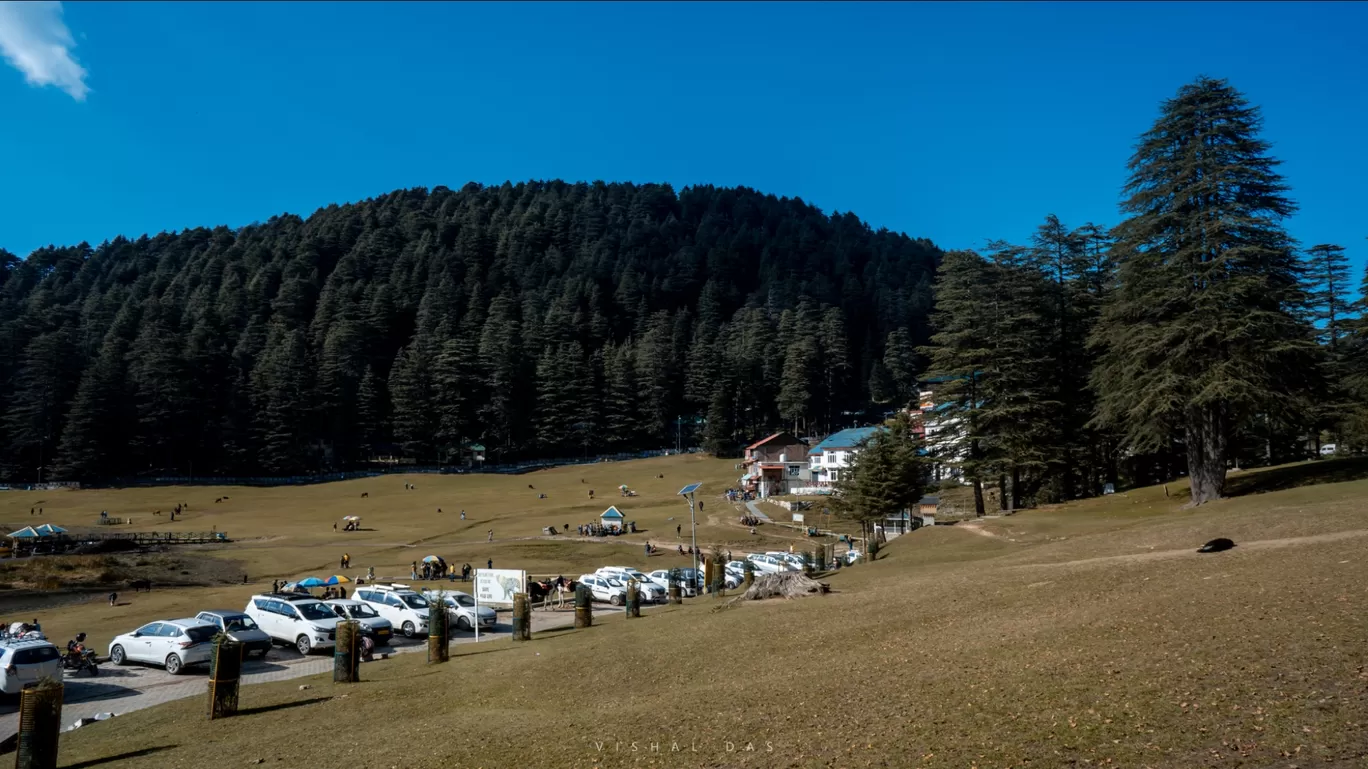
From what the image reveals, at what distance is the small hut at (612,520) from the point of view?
6078cm

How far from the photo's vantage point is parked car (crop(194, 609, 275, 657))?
20.4 m

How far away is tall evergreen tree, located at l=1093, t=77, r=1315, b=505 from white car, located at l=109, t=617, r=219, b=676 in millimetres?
33584

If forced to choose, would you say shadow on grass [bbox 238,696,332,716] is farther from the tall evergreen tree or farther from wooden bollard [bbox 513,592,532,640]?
the tall evergreen tree

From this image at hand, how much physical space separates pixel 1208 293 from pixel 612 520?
4420 centimetres

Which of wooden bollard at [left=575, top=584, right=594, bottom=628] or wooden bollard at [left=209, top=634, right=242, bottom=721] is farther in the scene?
wooden bollard at [left=575, top=584, right=594, bottom=628]

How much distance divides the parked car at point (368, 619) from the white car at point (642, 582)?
11473 mm

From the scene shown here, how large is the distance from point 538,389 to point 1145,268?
95.8 metres

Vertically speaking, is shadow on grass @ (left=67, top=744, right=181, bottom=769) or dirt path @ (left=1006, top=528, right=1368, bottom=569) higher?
dirt path @ (left=1006, top=528, right=1368, bottom=569)

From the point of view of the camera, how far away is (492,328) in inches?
5133

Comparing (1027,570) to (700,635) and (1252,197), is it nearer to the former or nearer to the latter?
(700,635)

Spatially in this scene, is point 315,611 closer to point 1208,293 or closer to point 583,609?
point 583,609

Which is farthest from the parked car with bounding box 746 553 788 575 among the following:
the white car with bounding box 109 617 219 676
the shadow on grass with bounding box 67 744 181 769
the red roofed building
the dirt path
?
the red roofed building

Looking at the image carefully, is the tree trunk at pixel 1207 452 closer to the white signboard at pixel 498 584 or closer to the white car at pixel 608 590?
the white car at pixel 608 590

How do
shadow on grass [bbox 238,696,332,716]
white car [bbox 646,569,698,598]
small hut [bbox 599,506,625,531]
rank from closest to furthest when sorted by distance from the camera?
1. shadow on grass [bbox 238,696,332,716]
2. white car [bbox 646,569,698,598]
3. small hut [bbox 599,506,625,531]
